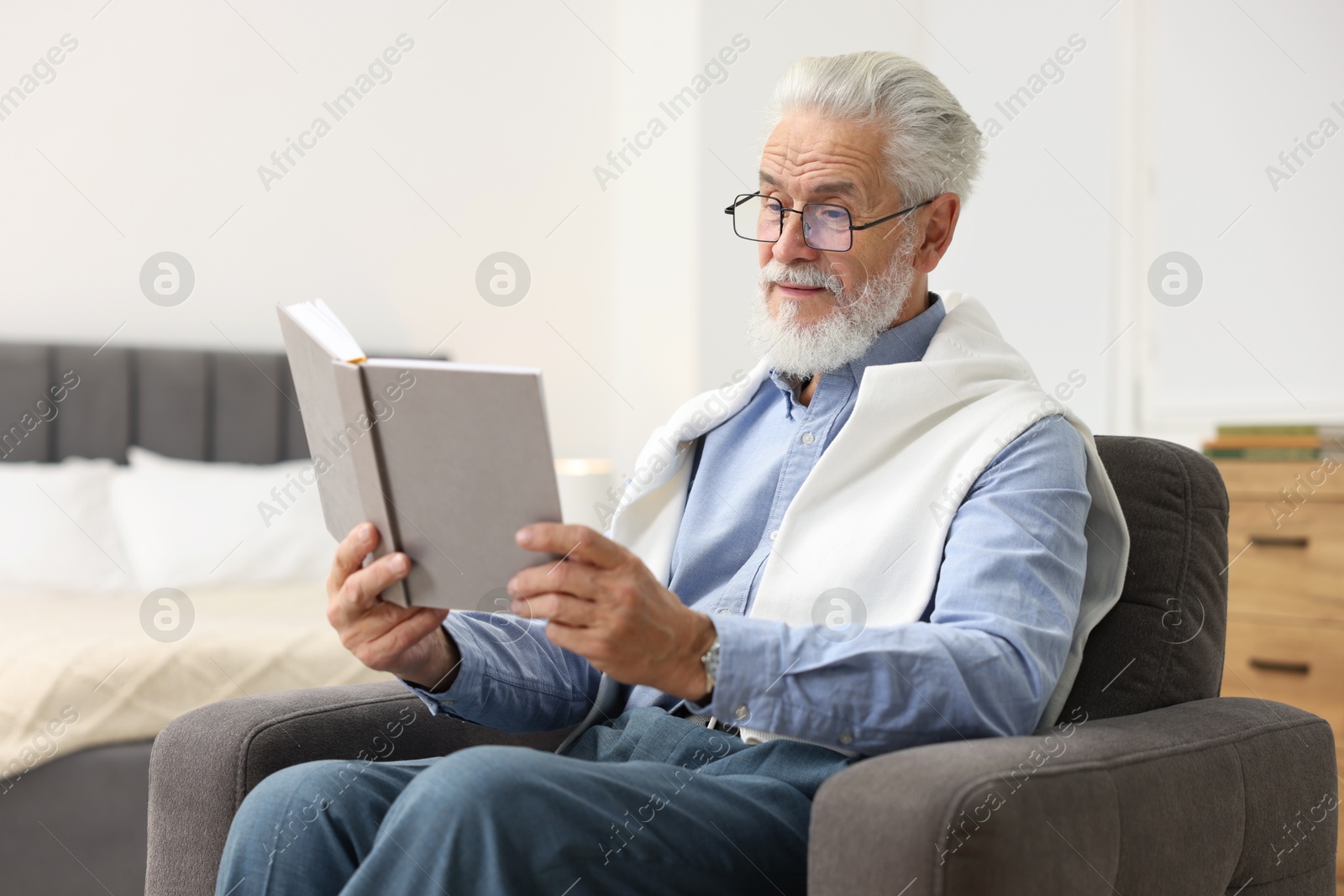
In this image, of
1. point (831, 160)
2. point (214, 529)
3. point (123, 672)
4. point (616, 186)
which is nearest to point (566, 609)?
point (831, 160)

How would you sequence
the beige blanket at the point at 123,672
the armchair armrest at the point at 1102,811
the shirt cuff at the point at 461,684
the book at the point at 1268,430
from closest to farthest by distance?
1. the armchair armrest at the point at 1102,811
2. the shirt cuff at the point at 461,684
3. the beige blanket at the point at 123,672
4. the book at the point at 1268,430

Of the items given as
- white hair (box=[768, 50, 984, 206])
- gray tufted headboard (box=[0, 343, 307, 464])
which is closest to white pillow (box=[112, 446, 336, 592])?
gray tufted headboard (box=[0, 343, 307, 464])

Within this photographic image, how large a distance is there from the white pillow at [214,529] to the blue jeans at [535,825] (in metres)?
1.84

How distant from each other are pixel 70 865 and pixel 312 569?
105 centimetres

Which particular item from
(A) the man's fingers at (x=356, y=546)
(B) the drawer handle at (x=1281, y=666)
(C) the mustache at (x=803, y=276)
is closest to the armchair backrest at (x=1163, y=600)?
(C) the mustache at (x=803, y=276)

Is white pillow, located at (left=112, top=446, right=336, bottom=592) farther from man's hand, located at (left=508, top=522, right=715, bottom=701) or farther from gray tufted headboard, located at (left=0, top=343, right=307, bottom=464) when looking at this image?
man's hand, located at (left=508, top=522, right=715, bottom=701)

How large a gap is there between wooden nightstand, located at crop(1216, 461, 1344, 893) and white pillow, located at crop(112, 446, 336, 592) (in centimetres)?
227

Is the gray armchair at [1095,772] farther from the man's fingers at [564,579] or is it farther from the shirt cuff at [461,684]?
the man's fingers at [564,579]

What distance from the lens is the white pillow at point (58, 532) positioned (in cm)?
270

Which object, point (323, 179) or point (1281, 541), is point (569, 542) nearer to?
point (1281, 541)

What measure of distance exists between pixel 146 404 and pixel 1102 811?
3.06 m

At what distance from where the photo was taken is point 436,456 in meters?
1.00

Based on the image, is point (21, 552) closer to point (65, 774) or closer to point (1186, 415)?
point (65, 774)

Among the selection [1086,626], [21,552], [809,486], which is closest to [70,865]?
[21,552]
